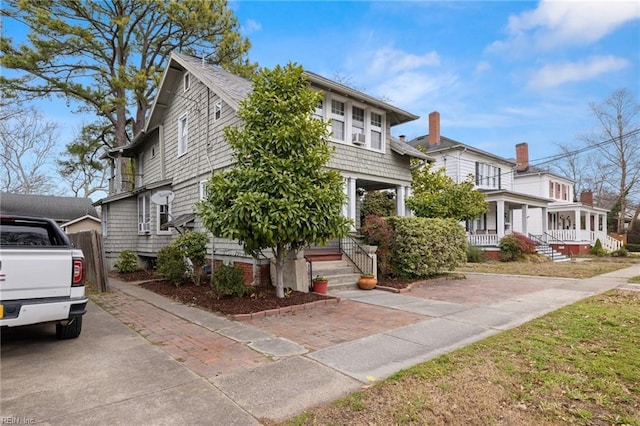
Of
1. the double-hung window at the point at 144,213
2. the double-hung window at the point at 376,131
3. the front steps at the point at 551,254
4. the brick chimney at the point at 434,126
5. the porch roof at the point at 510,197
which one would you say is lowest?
the front steps at the point at 551,254

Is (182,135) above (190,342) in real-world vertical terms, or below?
above

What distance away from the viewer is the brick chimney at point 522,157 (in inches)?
1241

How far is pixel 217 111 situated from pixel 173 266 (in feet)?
16.4

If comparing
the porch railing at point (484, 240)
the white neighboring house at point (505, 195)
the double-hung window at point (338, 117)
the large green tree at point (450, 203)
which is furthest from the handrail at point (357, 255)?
the white neighboring house at point (505, 195)

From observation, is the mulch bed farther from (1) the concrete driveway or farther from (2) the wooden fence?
(1) the concrete driveway

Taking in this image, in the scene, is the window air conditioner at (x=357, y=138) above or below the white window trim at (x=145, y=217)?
above

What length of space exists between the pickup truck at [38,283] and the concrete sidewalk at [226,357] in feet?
1.97

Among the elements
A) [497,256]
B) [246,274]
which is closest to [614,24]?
[497,256]

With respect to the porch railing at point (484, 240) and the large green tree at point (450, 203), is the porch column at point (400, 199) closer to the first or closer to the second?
the large green tree at point (450, 203)

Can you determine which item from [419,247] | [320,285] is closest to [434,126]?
[419,247]

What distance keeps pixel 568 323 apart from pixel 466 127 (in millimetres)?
27680

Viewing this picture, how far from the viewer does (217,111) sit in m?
11.6

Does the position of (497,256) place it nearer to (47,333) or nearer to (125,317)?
(125,317)

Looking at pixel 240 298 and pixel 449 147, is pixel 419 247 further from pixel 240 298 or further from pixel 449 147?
pixel 449 147
